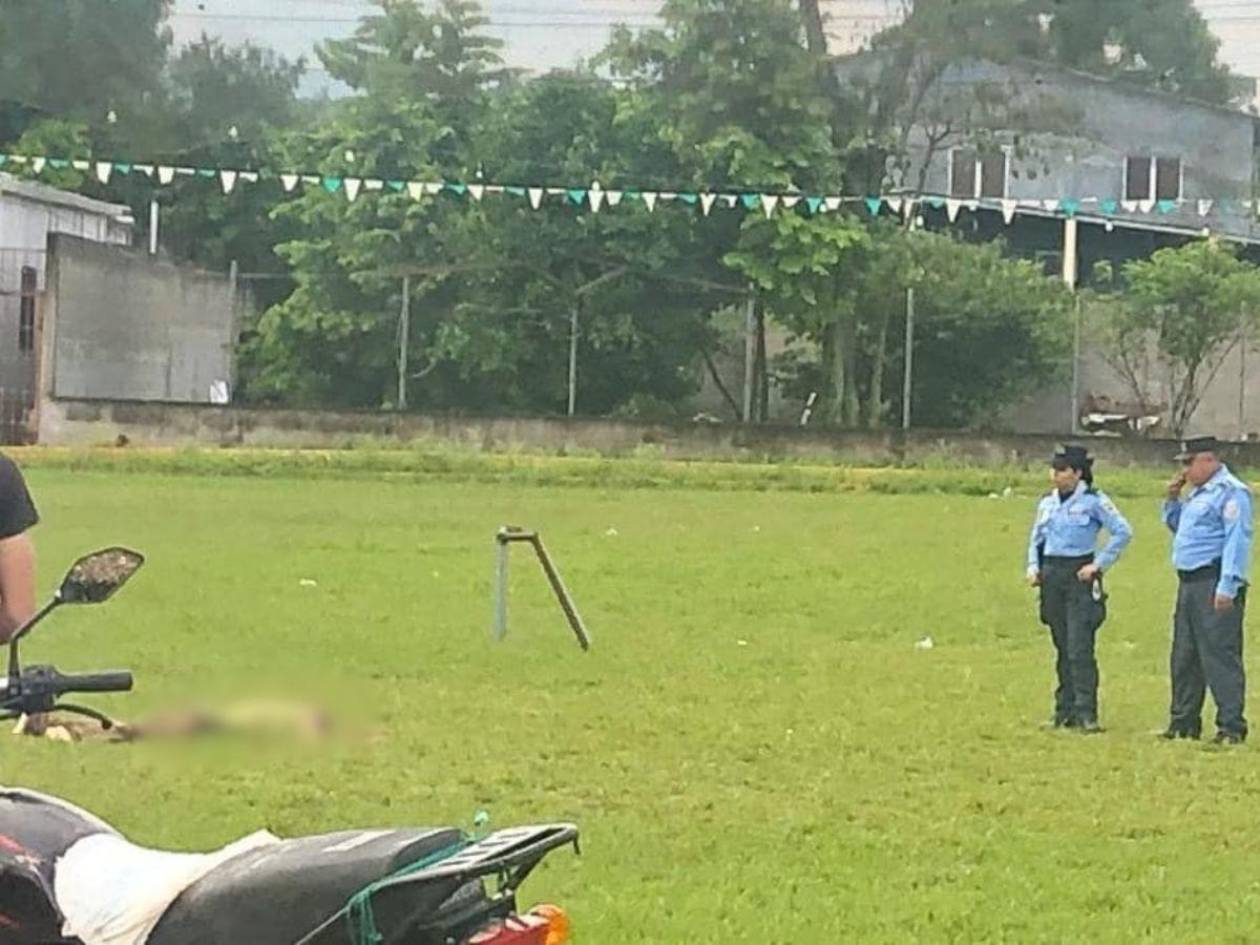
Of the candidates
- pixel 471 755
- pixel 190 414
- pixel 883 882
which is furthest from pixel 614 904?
pixel 190 414

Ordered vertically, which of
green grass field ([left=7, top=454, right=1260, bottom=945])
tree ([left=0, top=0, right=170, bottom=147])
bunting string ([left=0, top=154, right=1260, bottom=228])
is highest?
tree ([left=0, top=0, right=170, bottom=147])

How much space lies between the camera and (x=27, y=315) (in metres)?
38.2

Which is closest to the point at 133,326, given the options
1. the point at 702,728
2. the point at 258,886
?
the point at 702,728

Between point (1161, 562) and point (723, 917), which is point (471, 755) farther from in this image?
point (1161, 562)

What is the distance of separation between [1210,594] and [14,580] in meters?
7.91

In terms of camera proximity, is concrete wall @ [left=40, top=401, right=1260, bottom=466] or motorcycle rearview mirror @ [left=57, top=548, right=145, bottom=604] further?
concrete wall @ [left=40, top=401, right=1260, bottom=466]

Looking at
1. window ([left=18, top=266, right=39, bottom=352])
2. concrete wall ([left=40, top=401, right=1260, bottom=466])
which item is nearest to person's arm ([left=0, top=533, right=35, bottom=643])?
concrete wall ([left=40, top=401, right=1260, bottom=466])

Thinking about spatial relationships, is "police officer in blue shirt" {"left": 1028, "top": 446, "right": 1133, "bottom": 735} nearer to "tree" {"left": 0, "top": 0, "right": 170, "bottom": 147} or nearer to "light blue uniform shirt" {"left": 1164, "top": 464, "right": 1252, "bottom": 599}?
"light blue uniform shirt" {"left": 1164, "top": 464, "right": 1252, "bottom": 599}

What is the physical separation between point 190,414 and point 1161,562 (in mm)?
17467

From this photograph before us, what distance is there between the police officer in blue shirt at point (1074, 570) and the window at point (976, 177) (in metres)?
34.8

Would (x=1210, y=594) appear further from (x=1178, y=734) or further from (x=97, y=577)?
(x=97, y=577)

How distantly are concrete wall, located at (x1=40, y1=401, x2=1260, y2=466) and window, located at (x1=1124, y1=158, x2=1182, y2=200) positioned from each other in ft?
53.1

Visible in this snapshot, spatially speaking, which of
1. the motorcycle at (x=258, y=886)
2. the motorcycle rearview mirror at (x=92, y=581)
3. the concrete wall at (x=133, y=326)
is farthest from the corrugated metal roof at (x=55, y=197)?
the motorcycle at (x=258, y=886)

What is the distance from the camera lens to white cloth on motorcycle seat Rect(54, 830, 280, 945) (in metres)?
4.11
